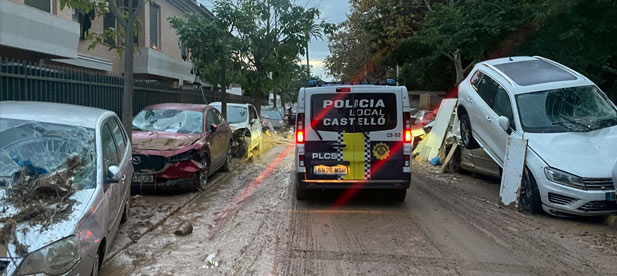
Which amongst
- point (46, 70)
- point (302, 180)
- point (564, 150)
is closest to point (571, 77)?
point (564, 150)

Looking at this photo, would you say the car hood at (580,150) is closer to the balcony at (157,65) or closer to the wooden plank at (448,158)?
the wooden plank at (448,158)

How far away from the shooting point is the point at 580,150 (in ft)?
21.9

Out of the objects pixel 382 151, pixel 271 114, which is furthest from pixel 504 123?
pixel 271 114

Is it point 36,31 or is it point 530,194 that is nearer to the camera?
point 530,194

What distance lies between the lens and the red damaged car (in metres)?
7.68

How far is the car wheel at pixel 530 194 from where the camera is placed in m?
6.91

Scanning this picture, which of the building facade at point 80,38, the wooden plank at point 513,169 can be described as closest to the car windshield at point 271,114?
the building facade at point 80,38

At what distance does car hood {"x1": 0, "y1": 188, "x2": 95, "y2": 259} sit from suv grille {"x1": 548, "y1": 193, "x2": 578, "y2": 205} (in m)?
5.82

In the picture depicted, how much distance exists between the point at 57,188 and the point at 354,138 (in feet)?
14.3

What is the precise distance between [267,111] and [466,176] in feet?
49.8

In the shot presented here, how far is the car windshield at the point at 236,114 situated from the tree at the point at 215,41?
47 centimetres

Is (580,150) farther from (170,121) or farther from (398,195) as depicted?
(170,121)

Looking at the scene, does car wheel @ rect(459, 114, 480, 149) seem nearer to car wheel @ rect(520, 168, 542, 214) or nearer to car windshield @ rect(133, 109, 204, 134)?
car wheel @ rect(520, 168, 542, 214)

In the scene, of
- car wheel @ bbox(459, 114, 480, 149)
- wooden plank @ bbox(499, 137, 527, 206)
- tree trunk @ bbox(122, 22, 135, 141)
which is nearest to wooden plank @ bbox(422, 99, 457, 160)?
car wheel @ bbox(459, 114, 480, 149)
